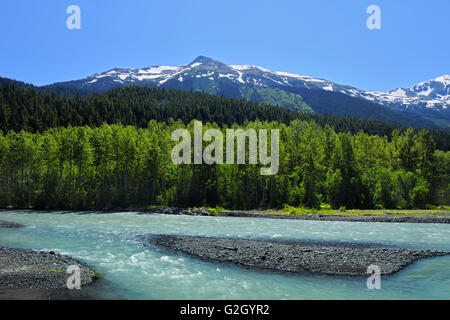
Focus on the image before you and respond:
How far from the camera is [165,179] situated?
6391 cm

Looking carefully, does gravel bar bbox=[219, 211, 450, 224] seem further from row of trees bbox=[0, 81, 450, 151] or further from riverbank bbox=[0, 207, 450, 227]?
row of trees bbox=[0, 81, 450, 151]

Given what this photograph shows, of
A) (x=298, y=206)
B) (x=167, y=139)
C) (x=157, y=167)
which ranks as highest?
(x=167, y=139)

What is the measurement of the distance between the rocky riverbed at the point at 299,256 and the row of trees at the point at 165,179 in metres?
38.2

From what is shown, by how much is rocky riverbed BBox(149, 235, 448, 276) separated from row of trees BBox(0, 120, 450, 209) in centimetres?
3824

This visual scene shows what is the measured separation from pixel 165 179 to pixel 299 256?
47116 millimetres

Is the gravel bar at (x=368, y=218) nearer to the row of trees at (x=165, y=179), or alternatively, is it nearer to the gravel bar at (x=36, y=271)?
the row of trees at (x=165, y=179)

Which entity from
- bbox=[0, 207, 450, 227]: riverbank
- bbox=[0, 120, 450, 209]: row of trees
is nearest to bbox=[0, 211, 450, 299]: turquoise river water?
bbox=[0, 207, 450, 227]: riverbank

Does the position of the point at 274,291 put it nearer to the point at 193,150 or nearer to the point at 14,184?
the point at 193,150

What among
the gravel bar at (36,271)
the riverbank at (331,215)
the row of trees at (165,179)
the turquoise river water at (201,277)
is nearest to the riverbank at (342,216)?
the riverbank at (331,215)

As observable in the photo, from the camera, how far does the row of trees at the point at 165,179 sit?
61.9 m

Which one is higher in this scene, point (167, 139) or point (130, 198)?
point (167, 139)

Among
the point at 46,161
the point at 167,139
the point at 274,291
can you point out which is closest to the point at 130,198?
the point at 167,139
